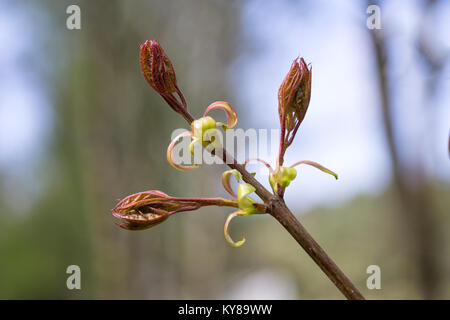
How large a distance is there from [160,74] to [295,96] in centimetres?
14

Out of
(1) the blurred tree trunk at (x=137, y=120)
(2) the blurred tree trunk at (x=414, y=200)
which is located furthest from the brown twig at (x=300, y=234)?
(1) the blurred tree trunk at (x=137, y=120)

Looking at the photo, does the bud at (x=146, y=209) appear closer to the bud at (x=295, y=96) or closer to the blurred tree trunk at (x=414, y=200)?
the bud at (x=295, y=96)

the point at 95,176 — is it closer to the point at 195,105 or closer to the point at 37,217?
the point at 195,105

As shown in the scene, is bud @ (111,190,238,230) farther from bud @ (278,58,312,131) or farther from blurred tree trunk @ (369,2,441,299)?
blurred tree trunk @ (369,2,441,299)

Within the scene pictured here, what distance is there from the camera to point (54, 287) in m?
7.53

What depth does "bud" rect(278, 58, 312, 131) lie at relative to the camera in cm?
38

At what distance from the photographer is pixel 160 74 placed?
0.36 meters

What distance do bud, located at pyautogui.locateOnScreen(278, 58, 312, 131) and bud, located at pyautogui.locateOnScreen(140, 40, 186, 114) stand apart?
100 mm

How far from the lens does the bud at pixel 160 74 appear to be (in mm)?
361

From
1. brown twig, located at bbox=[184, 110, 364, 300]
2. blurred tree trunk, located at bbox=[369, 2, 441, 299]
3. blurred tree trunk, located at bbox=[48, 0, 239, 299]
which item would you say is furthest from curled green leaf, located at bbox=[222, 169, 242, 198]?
blurred tree trunk, located at bbox=[48, 0, 239, 299]

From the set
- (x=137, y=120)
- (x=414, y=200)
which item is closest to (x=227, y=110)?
(x=414, y=200)

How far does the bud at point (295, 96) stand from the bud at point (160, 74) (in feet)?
0.33
